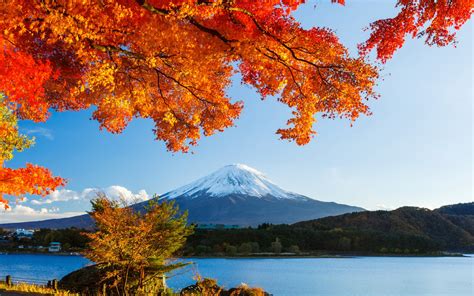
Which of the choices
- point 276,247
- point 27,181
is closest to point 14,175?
point 27,181

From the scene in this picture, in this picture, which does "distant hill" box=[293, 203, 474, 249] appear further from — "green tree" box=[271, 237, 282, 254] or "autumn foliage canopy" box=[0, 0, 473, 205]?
"autumn foliage canopy" box=[0, 0, 473, 205]

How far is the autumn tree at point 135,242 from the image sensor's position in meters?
13.9

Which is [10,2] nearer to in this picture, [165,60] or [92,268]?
[165,60]

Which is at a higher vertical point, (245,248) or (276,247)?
(276,247)

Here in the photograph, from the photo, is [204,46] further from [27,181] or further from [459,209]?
[459,209]

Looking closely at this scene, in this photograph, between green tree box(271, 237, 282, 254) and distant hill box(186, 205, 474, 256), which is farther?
distant hill box(186, 205, 474, 256)

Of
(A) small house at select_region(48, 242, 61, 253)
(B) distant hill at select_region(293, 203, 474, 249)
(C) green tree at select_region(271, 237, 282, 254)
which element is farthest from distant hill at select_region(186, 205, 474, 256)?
(A) small house at select_region(48, 242, 61, 253)

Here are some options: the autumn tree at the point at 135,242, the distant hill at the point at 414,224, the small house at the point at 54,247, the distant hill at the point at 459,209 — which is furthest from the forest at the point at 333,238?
the autumn tree at the point at 135,242

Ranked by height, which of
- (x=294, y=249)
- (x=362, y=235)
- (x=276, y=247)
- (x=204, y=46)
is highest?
(x=204, y=46)

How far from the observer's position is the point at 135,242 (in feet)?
46.4

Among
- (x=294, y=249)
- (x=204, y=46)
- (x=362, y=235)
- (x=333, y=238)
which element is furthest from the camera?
(x=362, y=235)

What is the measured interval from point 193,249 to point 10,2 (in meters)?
89.3

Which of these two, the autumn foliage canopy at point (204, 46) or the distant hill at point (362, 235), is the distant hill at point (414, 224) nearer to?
the distant hill at point (362, 235)

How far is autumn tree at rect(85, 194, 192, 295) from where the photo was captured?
13945 millimetres
